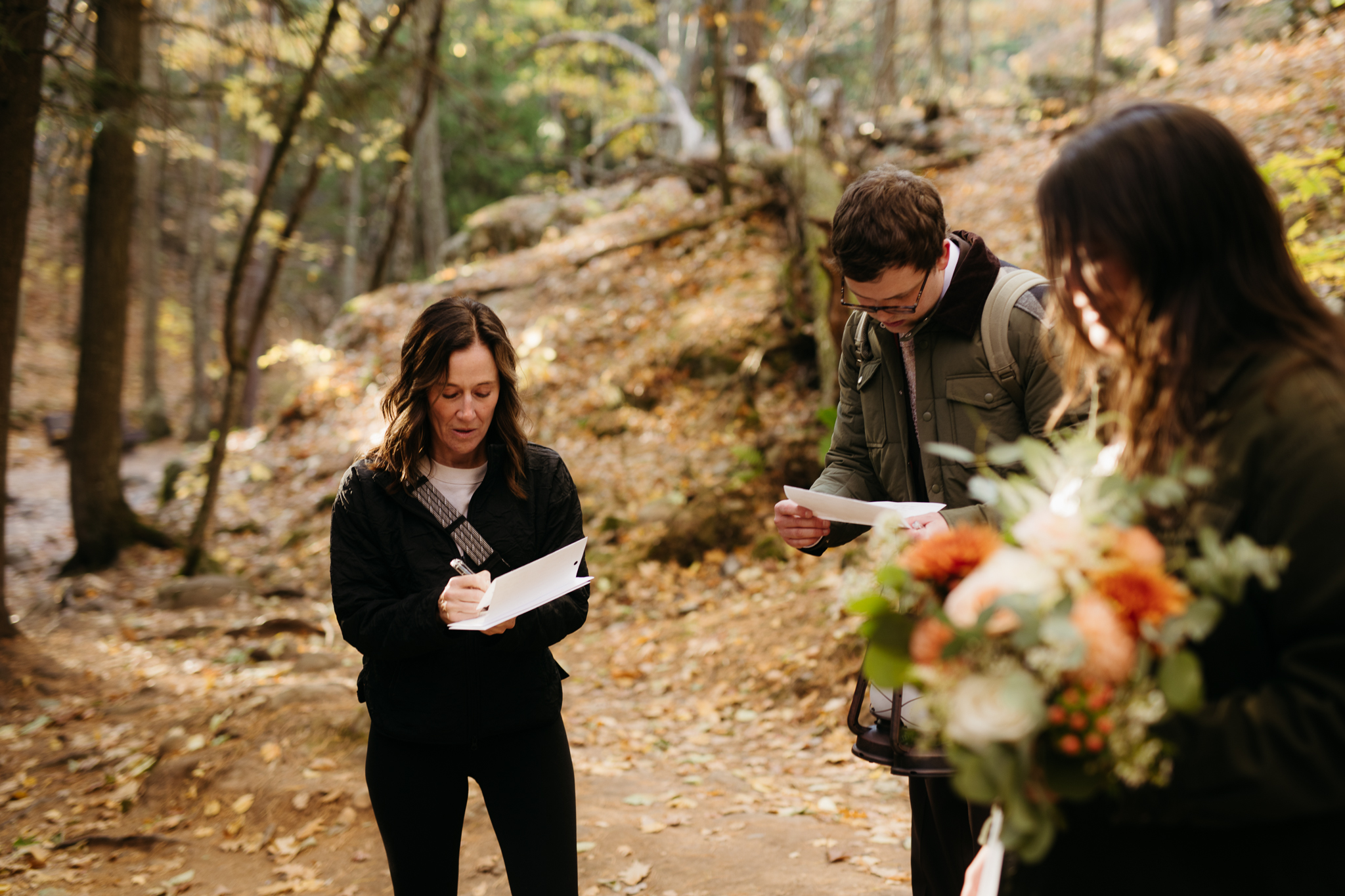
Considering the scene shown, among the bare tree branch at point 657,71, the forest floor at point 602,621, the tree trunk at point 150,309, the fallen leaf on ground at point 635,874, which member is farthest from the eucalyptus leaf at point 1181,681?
the tree trunk at point 150,309

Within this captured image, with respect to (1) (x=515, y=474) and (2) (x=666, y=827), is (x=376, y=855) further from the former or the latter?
(1) (x=515, y=474)

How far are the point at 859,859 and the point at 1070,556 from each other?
3.28 m

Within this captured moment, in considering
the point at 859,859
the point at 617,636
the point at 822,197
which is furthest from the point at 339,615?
the point at 822,197

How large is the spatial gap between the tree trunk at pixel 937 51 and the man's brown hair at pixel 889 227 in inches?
549

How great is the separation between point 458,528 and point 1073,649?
180 centimetres

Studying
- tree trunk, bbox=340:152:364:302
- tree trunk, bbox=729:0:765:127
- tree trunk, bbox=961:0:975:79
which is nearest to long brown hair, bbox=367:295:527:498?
tree trunk, bbox=729:0:765:127

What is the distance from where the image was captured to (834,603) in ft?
20.7

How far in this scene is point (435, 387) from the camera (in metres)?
2.50

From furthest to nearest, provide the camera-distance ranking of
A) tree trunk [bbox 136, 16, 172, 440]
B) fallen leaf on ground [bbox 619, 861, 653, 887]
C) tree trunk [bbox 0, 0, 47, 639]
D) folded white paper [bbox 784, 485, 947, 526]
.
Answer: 1. tree trunk [bbox 136, 16, 172, 440]
2. tree trunk [bbox 0, 0, 47, 639]
3. fallen leaf on ground [bbox 619, 861, 653, 887]
4. folded white paper [bbox 784, 485, 947, 526]

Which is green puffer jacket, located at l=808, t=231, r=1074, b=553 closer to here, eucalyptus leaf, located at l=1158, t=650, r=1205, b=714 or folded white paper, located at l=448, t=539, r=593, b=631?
folded white paper, located at l=448, t=539, r=593, b=631

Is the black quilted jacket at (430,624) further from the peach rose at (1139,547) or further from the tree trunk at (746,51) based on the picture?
the tree trunk at (746,51)

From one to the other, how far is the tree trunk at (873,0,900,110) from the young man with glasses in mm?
11681

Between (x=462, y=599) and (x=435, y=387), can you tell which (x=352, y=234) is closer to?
(x=435, y=387)

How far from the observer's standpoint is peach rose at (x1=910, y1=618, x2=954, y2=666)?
1.20 meters
